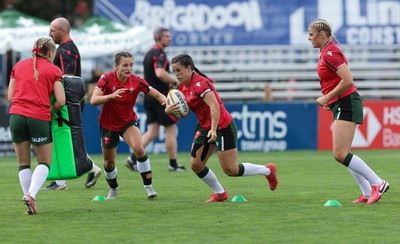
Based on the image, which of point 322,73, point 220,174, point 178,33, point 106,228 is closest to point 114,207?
point 106,228

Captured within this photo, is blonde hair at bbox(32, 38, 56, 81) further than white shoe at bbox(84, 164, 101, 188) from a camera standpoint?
No

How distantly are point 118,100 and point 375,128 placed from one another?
456 inches

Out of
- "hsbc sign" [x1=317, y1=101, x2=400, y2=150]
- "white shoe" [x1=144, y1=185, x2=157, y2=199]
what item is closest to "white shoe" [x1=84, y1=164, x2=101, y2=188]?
"white shoe" [x1=144, y1=185, x2=157, y2=199]

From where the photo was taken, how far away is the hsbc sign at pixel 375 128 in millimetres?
22406

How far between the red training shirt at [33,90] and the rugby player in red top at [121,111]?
3.71ft

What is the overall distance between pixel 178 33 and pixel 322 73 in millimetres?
16356

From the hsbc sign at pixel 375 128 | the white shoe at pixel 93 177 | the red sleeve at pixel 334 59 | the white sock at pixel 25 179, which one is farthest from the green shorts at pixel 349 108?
the hsbc sign at pixel 375 128

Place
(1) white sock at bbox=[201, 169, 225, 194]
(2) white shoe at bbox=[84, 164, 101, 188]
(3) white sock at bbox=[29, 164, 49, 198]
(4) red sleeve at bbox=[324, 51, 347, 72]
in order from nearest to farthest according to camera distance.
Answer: (3) white sock at bbox=[29, 164, 49, 198]
(4) red sleeve at bbox=[324, 51, 347, 72]
(1) white sock at bbox=[201, 169, 225, 194]
(2) white shoe at bbox=[84, 164, 101, 188]

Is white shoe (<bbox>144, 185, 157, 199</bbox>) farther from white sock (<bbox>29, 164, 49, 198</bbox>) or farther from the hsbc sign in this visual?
the hsbc sign

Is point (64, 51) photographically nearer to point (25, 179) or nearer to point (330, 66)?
point (25, 179)

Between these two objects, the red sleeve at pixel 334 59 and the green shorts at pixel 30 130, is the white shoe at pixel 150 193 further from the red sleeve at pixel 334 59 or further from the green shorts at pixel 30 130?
the red sleeve at pixel 334 59

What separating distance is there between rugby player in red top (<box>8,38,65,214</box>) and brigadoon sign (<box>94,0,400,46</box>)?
55.6ft

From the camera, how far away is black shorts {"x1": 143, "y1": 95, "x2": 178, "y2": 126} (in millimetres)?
16984

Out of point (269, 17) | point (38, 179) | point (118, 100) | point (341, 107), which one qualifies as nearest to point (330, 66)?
point (341, 107)
